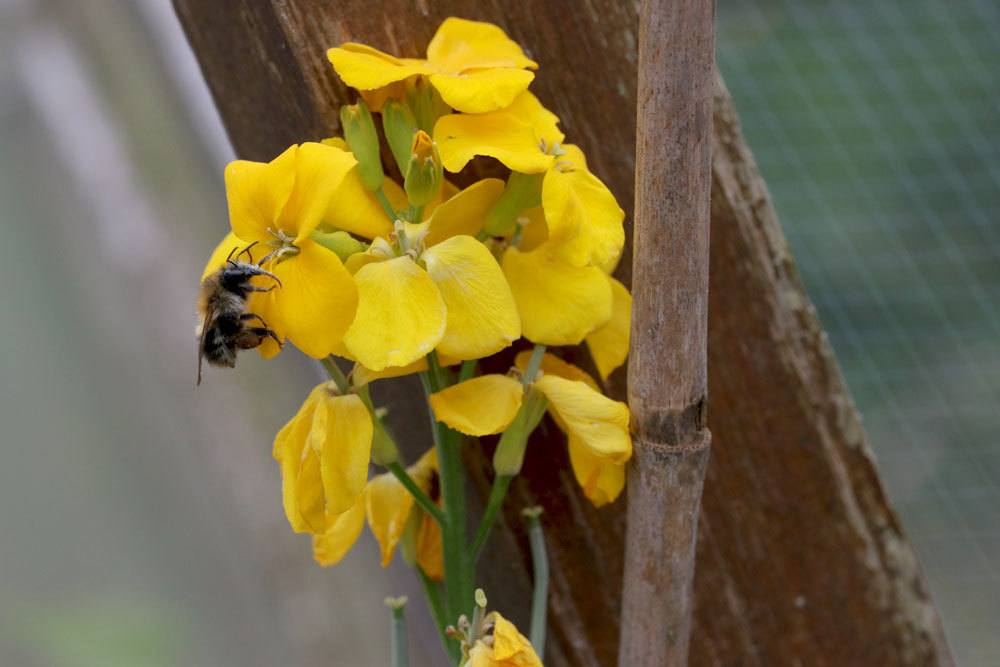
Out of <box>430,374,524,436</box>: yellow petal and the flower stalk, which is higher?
<box>430,374,524,436</box>: yellow petal

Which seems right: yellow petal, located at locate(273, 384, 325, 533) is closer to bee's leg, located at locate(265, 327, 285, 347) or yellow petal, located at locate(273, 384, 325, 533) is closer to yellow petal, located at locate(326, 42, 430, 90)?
bee's leg, located at locate(265, 327, 285, 347)

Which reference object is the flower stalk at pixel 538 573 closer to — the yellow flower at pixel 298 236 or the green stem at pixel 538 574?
the green stem at pixel 538 574

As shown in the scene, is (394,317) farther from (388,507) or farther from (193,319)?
(193,319)

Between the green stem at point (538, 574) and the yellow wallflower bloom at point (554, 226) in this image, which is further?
the green stem at point (538, 574)

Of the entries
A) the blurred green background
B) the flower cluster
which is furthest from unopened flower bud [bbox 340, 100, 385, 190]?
the blurred green background

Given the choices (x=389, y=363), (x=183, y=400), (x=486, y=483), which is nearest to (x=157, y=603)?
(x=183, y=400)

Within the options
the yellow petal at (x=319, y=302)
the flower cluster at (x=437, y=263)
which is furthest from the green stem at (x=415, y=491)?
the yellow petal at (x=319, y=302)
